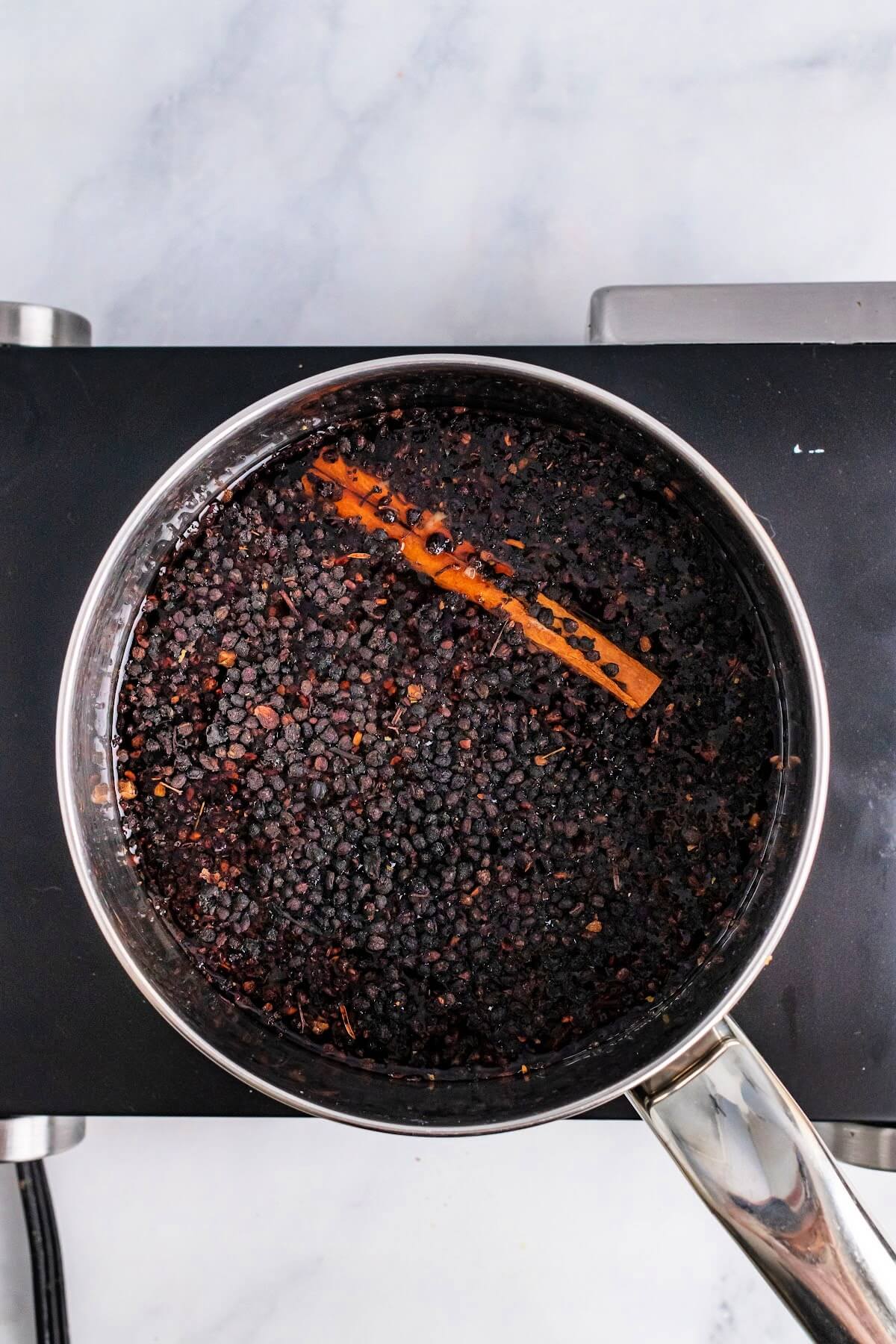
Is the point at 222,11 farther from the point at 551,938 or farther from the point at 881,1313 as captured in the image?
the point at 881,1313

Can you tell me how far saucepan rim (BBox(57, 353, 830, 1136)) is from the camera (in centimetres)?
62

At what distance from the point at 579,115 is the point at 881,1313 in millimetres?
972

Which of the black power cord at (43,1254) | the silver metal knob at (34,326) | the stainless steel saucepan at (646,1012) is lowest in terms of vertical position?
the black power cord at (43,1254)

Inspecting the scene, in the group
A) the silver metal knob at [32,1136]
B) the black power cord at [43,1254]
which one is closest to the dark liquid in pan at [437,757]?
the silver metal knob at [32,1136]

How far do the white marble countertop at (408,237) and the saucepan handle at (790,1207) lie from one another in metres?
0.39

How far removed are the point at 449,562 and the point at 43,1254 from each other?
752 millimetres

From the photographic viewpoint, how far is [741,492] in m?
0.72

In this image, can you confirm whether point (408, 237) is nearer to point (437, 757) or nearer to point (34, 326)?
point (34, 326)

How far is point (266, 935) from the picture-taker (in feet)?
2.52

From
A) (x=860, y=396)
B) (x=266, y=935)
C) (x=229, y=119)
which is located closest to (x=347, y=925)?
(x=266, y=935)

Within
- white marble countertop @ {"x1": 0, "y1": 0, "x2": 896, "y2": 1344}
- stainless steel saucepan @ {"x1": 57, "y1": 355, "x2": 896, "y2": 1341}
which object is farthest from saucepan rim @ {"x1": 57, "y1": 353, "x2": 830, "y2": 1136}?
white marble countertop @ {"x1": 0, "y1": 0, "x2": 896, "y2": 1344}

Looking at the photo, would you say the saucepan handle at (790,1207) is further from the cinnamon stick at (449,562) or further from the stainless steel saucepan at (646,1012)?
the cinnamon stick at (449,562)

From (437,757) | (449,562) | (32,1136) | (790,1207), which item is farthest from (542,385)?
(32,1136)

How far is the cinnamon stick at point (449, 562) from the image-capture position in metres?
0.75
